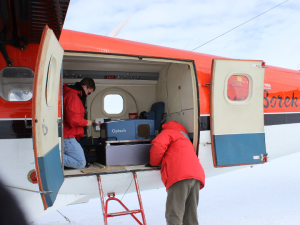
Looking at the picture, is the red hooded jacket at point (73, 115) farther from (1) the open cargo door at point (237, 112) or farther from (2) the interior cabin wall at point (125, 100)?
(2) the interior cabin wall at point (125, 100)

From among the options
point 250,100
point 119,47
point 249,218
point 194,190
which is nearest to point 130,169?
point 194,190

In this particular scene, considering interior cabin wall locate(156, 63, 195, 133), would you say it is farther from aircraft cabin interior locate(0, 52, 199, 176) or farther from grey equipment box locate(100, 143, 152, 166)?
grey equipment box locate(100, 143, 152, 166)

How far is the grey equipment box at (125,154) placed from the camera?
10.6ft

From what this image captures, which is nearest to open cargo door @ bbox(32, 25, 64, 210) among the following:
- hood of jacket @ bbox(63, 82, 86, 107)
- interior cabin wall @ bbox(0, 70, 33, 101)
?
interior cabin wall @ bbox(0, 70, 33, 101)

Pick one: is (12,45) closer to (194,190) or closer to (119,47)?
(119,47)

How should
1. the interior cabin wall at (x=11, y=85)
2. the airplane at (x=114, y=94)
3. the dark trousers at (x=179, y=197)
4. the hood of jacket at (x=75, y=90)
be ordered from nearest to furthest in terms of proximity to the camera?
the airplane at (x=114, y=94), the interior cabin wall at (x=11, y=85), the dark trousers at (x=179, y=197), the hood of jacket at (x=75, y=90)

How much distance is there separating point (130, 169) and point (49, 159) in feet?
4.32

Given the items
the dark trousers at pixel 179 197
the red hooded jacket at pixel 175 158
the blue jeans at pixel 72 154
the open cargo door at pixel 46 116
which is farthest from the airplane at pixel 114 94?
the dark trousers at pixel 179 197

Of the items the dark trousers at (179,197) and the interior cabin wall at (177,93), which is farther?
the interior cabin wall at (177,93)

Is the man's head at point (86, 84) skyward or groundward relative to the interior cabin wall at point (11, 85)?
skyward

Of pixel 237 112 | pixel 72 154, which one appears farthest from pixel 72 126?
pixel 237 112

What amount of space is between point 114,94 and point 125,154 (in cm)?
212

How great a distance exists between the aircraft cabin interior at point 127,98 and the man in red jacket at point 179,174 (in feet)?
1.40

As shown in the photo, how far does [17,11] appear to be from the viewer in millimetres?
1977
